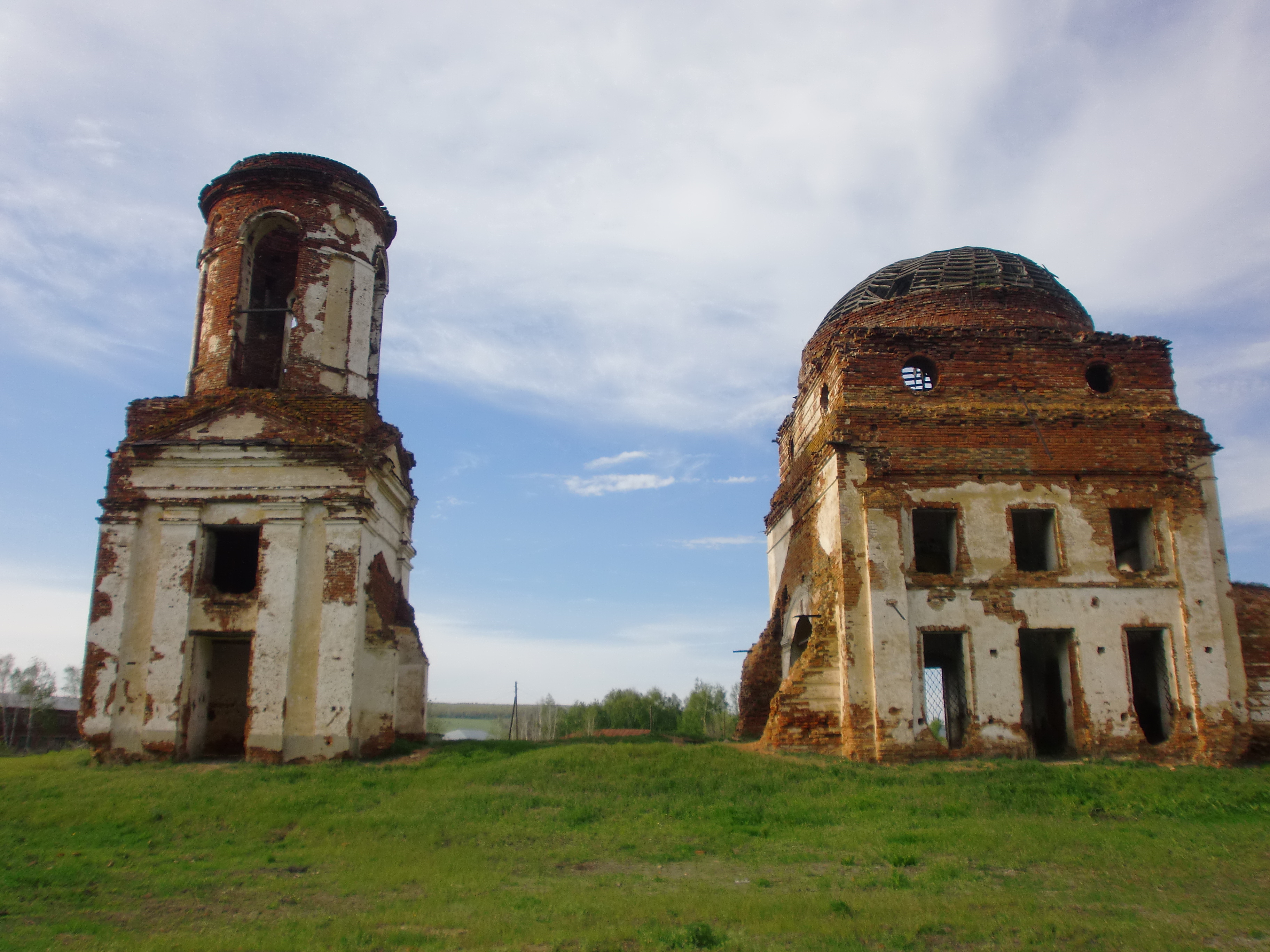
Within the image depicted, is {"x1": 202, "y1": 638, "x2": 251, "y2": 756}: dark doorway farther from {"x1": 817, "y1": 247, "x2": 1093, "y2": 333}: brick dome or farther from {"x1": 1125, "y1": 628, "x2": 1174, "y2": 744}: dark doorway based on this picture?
{"x1": 1125, "y1": 628, "x2": 1174, "y2": 744}: dark doorway

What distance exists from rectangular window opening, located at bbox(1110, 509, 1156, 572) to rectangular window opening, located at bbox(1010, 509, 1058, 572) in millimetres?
912

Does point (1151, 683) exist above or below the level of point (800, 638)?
below

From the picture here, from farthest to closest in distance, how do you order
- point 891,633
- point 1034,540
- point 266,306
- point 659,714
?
point 659,714 < point 266,306 < point 1034,540 < point 891,633

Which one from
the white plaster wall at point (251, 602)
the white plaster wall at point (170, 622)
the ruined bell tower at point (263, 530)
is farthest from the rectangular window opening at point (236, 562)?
the white plaster wall at point (251, 602)

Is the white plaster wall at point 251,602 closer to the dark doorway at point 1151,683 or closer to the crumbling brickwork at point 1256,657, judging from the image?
the dark doorway at point 1151,683

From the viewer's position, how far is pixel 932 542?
1689 centimetres

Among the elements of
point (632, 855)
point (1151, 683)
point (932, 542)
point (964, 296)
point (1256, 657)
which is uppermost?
point (964, 296)

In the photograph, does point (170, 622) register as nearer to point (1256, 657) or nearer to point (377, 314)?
point (377, 314)

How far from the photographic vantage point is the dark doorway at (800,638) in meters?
16.7

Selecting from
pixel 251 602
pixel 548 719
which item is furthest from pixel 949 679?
pixel 548 719

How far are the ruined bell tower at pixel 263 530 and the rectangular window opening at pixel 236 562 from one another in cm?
3

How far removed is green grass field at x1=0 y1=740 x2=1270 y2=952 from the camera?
597 centimetres

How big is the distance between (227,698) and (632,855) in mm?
9443

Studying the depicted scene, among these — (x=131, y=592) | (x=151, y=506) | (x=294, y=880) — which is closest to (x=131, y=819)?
(x=294, y=880)
